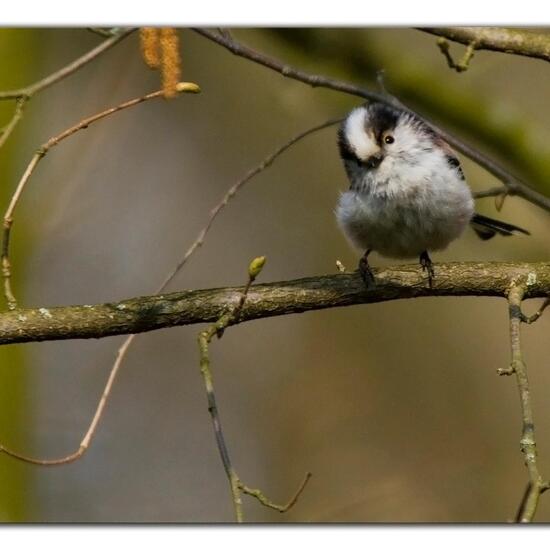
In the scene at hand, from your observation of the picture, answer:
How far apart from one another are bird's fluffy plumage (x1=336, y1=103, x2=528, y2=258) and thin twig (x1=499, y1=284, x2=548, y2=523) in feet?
0.89

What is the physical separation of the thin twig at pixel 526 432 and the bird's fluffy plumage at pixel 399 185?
0.27 m

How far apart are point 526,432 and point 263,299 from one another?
19.9 inches

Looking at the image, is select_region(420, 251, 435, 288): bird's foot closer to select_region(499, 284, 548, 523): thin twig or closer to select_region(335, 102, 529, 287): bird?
select_region(335, 102, 529, 287): bird

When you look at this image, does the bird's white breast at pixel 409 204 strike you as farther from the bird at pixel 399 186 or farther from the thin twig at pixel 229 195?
the thin twig at pixel 229 195

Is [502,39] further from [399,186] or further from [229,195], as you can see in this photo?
[229,195]

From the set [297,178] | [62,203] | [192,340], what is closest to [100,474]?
[192,340]

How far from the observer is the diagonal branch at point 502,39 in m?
1.72

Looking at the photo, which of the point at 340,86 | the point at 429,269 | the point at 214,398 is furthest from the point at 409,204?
the point at 214,398

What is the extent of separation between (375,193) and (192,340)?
0.76m

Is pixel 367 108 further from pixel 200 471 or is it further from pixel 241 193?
pixel 200 471

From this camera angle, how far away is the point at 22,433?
2037 mm

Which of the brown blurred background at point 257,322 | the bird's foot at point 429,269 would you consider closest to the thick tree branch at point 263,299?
the bird's foot at point 429,269

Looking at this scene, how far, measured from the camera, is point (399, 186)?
1.83 m
